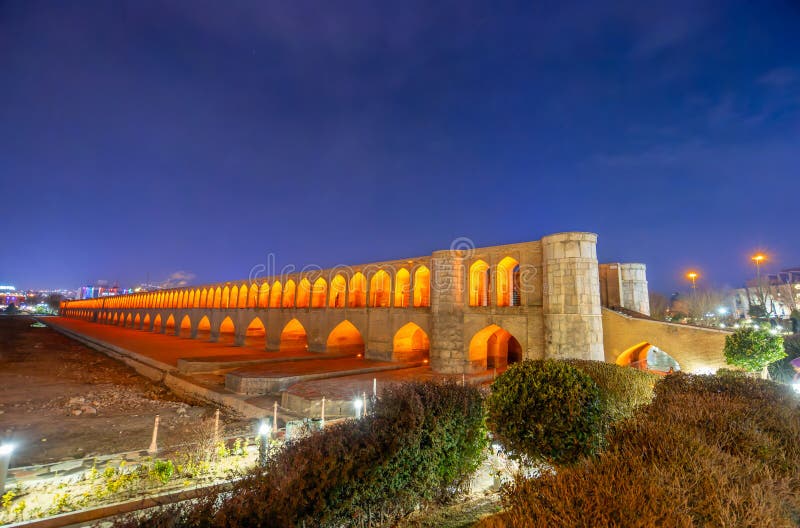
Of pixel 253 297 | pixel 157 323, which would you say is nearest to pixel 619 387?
pixel 253 297

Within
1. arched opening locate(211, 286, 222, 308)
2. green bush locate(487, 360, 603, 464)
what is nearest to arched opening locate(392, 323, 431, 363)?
green bush locate(487, 360, 603, 464)

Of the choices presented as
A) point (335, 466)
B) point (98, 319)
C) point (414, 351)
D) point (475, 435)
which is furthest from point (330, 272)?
point (98, 319)

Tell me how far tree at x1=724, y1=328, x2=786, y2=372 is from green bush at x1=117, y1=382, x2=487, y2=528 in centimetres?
801

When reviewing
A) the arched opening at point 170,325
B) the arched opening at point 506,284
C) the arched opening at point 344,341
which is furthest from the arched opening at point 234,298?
the arched opening at point 506,284

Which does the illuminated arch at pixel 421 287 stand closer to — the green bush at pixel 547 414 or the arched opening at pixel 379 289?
the arched opening at pixel 379 289

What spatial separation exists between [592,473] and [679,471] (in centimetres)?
61

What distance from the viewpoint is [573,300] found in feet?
39.1

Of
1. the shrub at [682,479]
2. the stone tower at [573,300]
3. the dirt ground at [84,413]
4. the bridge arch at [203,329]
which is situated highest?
the stone tower at [573,300]

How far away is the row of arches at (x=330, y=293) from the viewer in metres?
17.8

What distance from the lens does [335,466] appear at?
12.2 ft

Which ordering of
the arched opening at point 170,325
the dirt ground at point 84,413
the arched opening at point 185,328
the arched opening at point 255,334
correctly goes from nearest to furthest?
1. the dirt ground at point 84,413
2. the arched opening at point 255,334
3. the arched opening at point 185,328
4. the arched opening at point 170,325

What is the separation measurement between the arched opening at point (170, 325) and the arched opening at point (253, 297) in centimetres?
1713

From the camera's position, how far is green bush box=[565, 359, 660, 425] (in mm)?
6539

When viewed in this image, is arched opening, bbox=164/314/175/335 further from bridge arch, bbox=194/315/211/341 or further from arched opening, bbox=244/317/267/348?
arched opening, bbox=244/317/267/348
